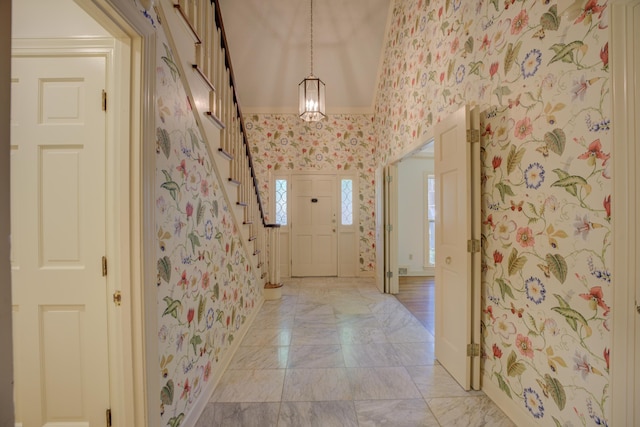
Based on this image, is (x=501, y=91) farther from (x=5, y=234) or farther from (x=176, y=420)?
(x=176, y=420)

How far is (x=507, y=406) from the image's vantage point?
1567 mm

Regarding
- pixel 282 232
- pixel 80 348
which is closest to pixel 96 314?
pixel 80 348

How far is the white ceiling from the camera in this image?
3.68m

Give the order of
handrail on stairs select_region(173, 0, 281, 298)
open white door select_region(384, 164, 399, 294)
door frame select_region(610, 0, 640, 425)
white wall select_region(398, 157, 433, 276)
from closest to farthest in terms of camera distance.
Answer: door frame select_region(610, 0, 640, 425) < handrail on stairs select_region(173, 0, 281, 298) < open white door select_region(384, 164, 399, 294) < white wall select_region(398, 157, 433, 276)

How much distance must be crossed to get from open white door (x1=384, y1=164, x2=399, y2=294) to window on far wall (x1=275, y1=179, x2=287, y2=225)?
1.97 meters

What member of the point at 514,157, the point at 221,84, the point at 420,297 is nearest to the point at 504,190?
the point at 514,157

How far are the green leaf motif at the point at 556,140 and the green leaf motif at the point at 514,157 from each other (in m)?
0.14

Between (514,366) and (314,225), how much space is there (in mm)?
3735

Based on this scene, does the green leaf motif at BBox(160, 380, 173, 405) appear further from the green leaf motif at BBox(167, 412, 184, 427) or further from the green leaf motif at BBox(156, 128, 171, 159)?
the green leaf motif at BBox(156, 128, 171, 159)

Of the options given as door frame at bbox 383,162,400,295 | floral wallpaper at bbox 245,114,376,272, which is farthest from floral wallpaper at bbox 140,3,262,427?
floral wallpaper at bbox 245,114,376,272

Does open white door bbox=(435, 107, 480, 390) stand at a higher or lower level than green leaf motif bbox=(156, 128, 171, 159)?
lower

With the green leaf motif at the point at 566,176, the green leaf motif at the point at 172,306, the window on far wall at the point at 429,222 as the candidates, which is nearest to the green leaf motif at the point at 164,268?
the green leaf motif at the point at 172,306

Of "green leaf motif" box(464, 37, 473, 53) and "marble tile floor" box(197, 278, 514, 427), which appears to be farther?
"green leaf motif" box(464, 37, 473, 53)

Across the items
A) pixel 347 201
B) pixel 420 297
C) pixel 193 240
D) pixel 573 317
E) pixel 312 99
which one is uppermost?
pixel 312 99
